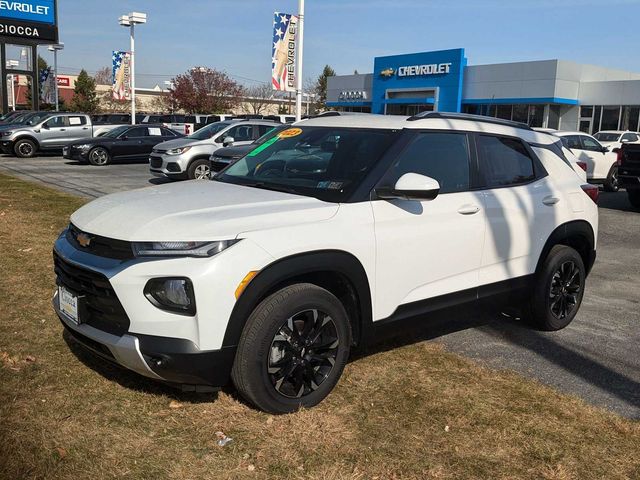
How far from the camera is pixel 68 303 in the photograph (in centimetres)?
366

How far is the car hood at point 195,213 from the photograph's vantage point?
10.9 ft

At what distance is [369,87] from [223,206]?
4696 cm

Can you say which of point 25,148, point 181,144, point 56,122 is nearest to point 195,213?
point 181,144

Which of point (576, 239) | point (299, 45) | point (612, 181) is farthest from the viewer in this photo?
point (299, 45)

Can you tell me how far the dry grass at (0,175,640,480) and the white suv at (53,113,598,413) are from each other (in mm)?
294

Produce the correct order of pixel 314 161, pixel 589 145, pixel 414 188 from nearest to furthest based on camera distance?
1. pixel 414 188
2. pixel 314 161
3. pixel 589 145

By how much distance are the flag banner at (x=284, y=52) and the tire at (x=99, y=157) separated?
248 inches

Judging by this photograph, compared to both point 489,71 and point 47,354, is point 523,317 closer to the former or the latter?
point 47,354

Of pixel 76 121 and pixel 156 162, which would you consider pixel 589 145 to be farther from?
pixel 76 121

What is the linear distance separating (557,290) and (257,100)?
245 ft

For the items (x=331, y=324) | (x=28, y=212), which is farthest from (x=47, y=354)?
(x=28, y=212)

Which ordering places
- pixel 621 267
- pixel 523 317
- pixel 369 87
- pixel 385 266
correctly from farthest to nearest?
pixel 369 87 → pixel 621 267 → pixel 523 317 → pixel 385 266

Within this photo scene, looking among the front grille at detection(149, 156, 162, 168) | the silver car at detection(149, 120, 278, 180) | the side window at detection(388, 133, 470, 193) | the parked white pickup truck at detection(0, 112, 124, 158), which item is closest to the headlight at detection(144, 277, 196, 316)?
the side window at detection(388, 133, 470, 193)

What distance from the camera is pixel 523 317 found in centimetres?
543
